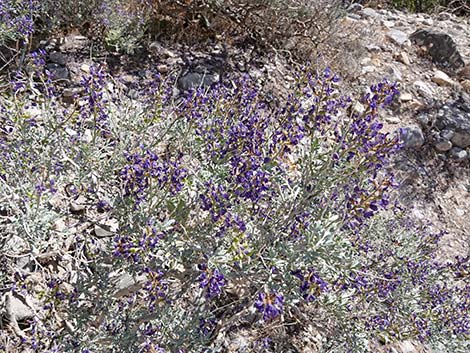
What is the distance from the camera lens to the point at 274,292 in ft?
6.15

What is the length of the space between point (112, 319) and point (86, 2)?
9.78 feet

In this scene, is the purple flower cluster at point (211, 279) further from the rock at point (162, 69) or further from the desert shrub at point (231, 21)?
the desert shrub at point (231, 21)

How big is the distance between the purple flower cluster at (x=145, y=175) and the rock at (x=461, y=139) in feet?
13.3

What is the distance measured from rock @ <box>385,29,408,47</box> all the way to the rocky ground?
0.5 inches

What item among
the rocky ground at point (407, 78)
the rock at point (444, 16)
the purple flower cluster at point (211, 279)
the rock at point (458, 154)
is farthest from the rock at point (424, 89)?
the purple flower cluster at point (211, 279)

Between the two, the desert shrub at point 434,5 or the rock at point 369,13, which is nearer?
the rock at point 369,13

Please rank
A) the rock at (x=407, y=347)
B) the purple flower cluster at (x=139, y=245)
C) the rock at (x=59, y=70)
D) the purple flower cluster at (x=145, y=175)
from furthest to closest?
the rock at (x=59, y=70) → the rock at (x=407, y=347) → the purple flower cluster at (x=145, y=175) → the purple flower cluster at (x=139, y=245)

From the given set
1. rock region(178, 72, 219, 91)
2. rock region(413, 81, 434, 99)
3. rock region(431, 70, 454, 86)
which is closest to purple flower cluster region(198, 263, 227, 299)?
rock region(178, 72, 219, 91)

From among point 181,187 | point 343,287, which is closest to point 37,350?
point 181,187

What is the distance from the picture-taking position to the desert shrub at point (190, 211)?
198 cm

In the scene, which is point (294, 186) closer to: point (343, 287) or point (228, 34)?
point (343, 287)

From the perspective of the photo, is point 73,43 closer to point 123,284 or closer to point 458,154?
point 123,284

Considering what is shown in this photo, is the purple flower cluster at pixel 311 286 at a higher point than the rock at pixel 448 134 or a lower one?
higher

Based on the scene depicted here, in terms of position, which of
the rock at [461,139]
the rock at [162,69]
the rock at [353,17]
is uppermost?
the rock at [353,17]
